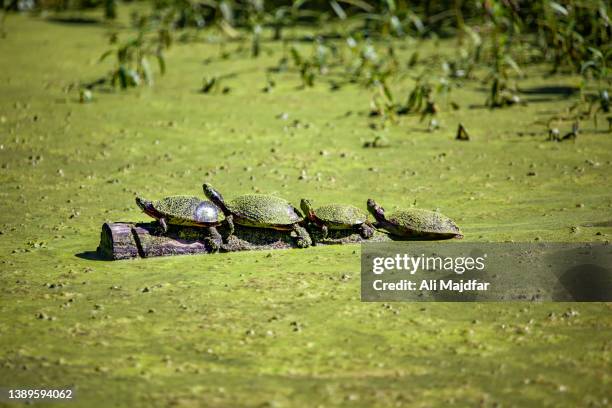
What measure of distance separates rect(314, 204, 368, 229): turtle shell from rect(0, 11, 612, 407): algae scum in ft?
0.43

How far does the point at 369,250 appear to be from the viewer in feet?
14.7

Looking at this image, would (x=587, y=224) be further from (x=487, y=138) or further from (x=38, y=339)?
(x=38, y=339)

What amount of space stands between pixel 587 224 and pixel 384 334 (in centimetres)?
172

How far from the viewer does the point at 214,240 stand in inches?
175

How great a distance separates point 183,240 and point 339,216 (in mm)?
755

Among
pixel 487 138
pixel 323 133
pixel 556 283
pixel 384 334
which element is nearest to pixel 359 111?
pixel 323 133

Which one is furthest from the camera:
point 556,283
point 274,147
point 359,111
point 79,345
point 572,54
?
point 572,54

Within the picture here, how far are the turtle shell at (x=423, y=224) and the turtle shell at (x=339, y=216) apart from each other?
0.18 metres

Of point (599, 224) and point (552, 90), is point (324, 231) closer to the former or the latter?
point (599, 224)

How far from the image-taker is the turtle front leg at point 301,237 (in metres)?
4.52

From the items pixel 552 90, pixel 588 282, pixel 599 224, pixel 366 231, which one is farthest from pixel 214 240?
pixel 552 90

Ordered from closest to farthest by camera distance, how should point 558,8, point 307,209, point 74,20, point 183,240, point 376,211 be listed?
point 183,240
point 307,209
point 376,211
point 558,8
point 74,20

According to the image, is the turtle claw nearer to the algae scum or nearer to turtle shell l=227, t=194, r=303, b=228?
the algae scum

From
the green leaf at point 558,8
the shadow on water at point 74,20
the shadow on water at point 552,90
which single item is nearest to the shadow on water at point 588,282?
the green leaf at point 558,8
